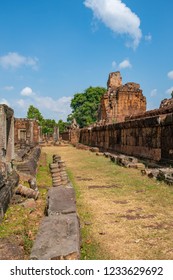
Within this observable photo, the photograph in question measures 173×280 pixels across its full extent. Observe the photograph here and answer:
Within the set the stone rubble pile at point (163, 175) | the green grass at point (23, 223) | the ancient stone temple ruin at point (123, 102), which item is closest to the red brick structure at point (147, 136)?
the stone rubble pile at point (163, 175)

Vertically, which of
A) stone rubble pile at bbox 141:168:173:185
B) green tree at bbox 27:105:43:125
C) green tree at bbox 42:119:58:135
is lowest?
stone rubble pile at bbox 141:168:173:185

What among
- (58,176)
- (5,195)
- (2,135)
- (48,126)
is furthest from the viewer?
(48,126)

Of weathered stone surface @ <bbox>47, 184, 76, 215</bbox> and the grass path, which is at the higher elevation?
weathered stone surface @ <bbox>47, 184, 76, 215</bbox>

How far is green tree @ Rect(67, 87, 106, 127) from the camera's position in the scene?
196 feet

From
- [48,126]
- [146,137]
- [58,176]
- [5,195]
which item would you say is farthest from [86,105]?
[5,195]

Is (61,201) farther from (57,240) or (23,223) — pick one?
(57,240)

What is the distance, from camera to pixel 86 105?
60.5 meters

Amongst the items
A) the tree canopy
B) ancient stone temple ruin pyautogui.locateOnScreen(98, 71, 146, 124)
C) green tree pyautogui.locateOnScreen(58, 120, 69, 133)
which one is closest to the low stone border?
ancient stone temple ruin pyautogui.locateOnScreen(98, 71, 146, 124)

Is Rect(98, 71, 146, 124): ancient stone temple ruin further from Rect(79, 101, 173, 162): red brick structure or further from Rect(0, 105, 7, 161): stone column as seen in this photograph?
Rect(0, 105, 7, 161): stone column

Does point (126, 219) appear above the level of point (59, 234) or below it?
below

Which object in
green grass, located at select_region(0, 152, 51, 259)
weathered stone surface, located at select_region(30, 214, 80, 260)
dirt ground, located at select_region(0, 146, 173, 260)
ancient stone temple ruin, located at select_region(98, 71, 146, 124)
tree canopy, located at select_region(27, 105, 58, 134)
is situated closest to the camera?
weathered stone surface, located at select_region(30, 214, 80, 260)

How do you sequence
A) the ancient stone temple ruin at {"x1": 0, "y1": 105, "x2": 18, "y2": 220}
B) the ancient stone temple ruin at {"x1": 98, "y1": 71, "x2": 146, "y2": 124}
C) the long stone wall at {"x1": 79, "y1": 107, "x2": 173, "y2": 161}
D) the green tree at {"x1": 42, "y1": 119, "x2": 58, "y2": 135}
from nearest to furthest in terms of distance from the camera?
the ancient stone temple ruin at {"x1": 0, "y1": 105, "x2": 18, "y2": 220}
the long stone wall at {"x1": 79, "y1": 107, "x2": 173, "y2": 161}
the ancient stone temple ruin at {"x1": 98, "y1": 71, "x2": 146, "y2": 124}
the green tree at {"x1": 42, "y1": 119, "x2": 58, "y2": 135}

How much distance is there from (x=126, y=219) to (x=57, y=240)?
1.49 metres
